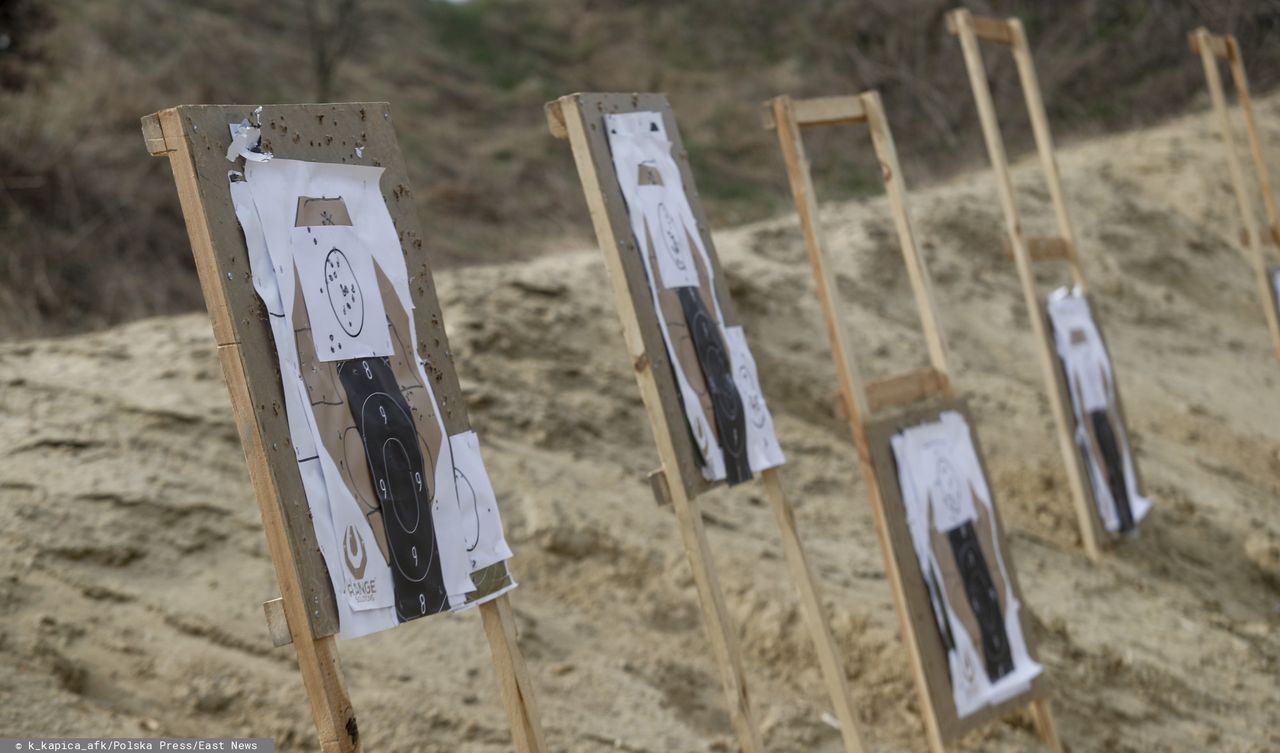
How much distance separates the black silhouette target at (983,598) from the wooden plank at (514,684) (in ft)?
5.68

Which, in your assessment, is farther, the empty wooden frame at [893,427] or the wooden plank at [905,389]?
the wooden plank at [905,389]

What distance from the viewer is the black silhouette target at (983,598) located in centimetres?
383

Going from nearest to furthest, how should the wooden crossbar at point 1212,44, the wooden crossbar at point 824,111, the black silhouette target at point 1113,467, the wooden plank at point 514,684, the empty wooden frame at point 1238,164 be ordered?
the wooden plank at point 514,684 < the wooden crossbar at point 824,111 < the black silhouette target at point 1113,467 < the wooden crossbar at point 1212,44 < the empty wooden frame at point 1238,164

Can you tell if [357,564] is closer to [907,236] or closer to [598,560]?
[598,560]

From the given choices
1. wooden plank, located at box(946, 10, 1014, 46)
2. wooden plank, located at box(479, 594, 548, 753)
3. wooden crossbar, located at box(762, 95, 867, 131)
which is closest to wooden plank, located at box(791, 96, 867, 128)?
wooden crossbar, located at box(762, 95, 867, 131)

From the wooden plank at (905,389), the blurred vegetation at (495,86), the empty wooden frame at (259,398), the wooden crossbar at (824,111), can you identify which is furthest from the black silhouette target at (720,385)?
the blurred vegetation at (495,86)

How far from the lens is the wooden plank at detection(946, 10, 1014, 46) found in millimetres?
5480

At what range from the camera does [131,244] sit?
970 centimetres

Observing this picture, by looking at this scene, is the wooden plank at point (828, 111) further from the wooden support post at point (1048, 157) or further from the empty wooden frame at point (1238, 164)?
the empty wooden frame at point (1238, 164)

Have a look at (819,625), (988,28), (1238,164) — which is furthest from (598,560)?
(1238,164)

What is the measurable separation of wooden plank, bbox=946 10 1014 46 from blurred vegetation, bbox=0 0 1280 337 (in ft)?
12.6

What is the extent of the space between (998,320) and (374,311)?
19.1ft

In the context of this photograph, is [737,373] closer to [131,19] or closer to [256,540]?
[256,540]

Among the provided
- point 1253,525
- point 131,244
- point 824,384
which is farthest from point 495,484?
point 131,244
